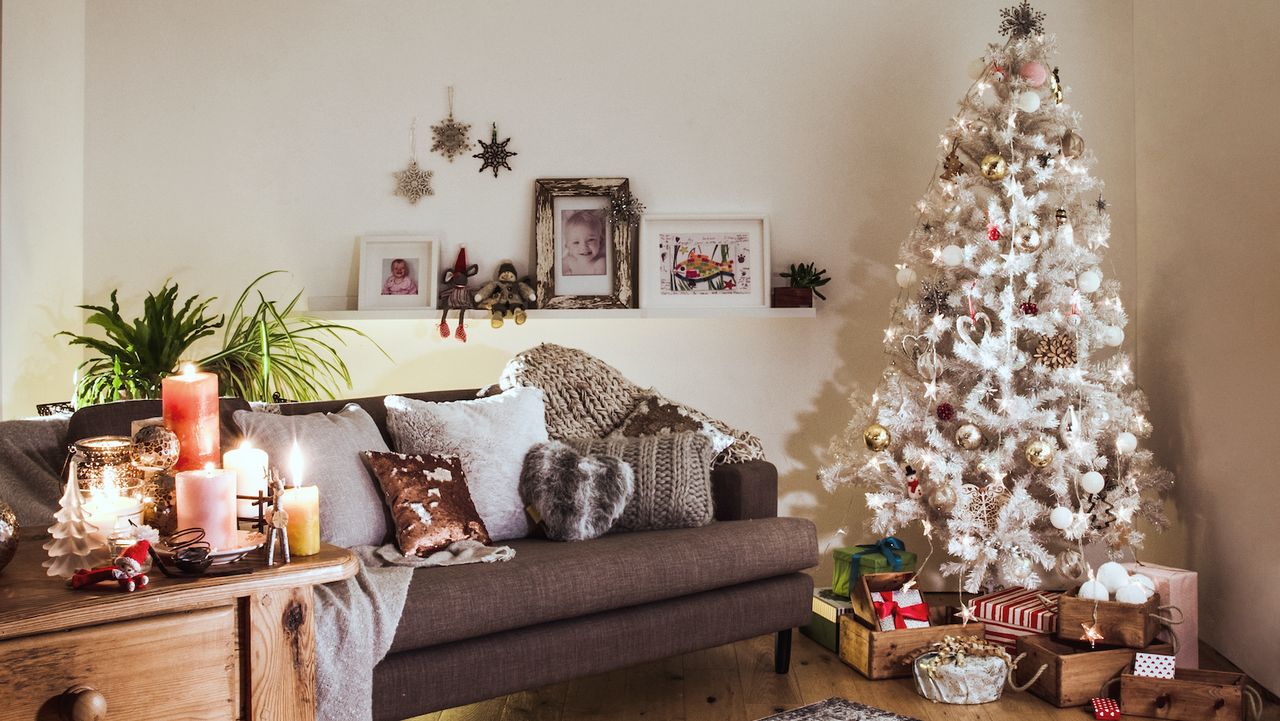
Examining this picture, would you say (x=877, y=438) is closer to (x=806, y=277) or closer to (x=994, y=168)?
(x=806, y=277)

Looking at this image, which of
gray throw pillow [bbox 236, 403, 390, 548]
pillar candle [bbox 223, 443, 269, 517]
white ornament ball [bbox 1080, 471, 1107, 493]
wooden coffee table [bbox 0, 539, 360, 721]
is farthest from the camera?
white ornament ball [bbox 1080, 471, 1107, 493]

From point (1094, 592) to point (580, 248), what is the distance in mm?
2122

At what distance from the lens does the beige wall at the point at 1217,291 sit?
A: 110 inches

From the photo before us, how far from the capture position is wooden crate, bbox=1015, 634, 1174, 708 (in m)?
2.65

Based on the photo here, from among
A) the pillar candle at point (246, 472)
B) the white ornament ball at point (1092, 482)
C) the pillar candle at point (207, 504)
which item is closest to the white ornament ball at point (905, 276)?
the white ornament ball at point (1092, 482)

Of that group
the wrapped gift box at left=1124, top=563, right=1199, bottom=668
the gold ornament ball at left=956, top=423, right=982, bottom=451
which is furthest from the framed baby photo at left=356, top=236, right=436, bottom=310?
the wrapped gift box at left=1124, top=563, right=1199, bottom=668

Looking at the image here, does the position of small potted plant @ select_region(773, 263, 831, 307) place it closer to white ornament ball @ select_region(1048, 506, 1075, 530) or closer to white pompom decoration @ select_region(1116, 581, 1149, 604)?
white ornament ball @ select_region(1048, 506, 1075, 530)

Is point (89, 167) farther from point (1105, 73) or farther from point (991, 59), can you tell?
point (1105, 73)

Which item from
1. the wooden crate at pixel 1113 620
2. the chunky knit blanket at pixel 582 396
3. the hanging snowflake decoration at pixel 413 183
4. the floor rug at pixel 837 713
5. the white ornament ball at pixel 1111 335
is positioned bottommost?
the floor rug at pixel 837 713

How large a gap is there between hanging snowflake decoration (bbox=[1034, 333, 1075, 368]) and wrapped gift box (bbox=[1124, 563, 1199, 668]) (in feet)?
2.21

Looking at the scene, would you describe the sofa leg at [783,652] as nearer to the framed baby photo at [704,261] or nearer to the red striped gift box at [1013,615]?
the red striped gift box at [1013,615]

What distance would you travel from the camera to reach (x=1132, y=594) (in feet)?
9.04

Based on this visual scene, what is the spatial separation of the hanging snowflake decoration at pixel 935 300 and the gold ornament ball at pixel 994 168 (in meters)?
0.38

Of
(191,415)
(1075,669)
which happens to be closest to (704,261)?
(1075,669)
